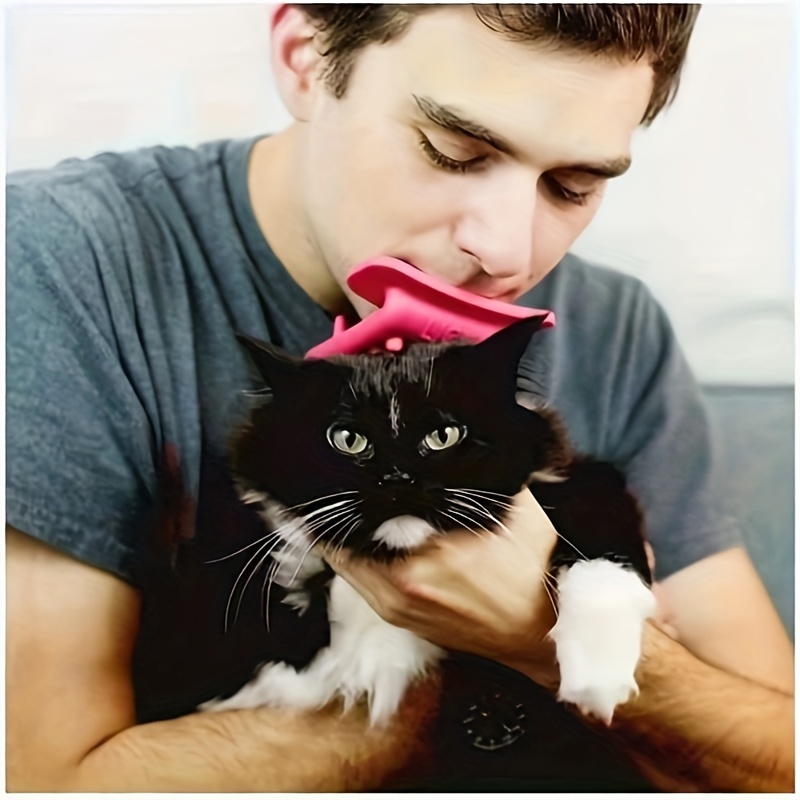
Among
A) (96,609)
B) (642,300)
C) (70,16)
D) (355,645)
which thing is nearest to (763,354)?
(642,300)

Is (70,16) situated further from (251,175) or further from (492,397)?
(492,397)

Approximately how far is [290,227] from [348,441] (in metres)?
0.37

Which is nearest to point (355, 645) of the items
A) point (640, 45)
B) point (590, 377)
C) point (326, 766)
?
point (326, 766)


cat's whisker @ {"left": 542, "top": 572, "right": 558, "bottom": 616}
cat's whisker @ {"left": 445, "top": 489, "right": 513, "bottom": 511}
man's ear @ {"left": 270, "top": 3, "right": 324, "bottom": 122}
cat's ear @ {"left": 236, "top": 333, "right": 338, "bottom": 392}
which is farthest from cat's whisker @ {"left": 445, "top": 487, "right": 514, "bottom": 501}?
man's ear @ {"left": 270, "top": 3, "right": 324, "bottom": 122}

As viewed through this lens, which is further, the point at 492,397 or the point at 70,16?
the point at 70,16

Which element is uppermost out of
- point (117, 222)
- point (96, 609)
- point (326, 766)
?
point (117, 222)

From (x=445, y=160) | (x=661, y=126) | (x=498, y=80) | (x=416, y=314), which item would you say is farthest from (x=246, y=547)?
(x=661, y=126)

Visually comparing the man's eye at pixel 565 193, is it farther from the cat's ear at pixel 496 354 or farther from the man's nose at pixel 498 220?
the cat's ear at pixel 496 354

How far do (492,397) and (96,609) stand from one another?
2.26 feet

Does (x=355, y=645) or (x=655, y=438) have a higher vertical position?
(x=655, y=438)

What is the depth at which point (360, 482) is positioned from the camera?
125 cm

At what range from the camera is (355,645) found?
4.19 ft

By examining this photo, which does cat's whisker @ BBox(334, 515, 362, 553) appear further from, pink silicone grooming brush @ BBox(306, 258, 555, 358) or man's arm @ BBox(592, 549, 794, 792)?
man's arm @ BBox(592, 549, 794, 792)

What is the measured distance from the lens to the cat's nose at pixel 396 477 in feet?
3.92
